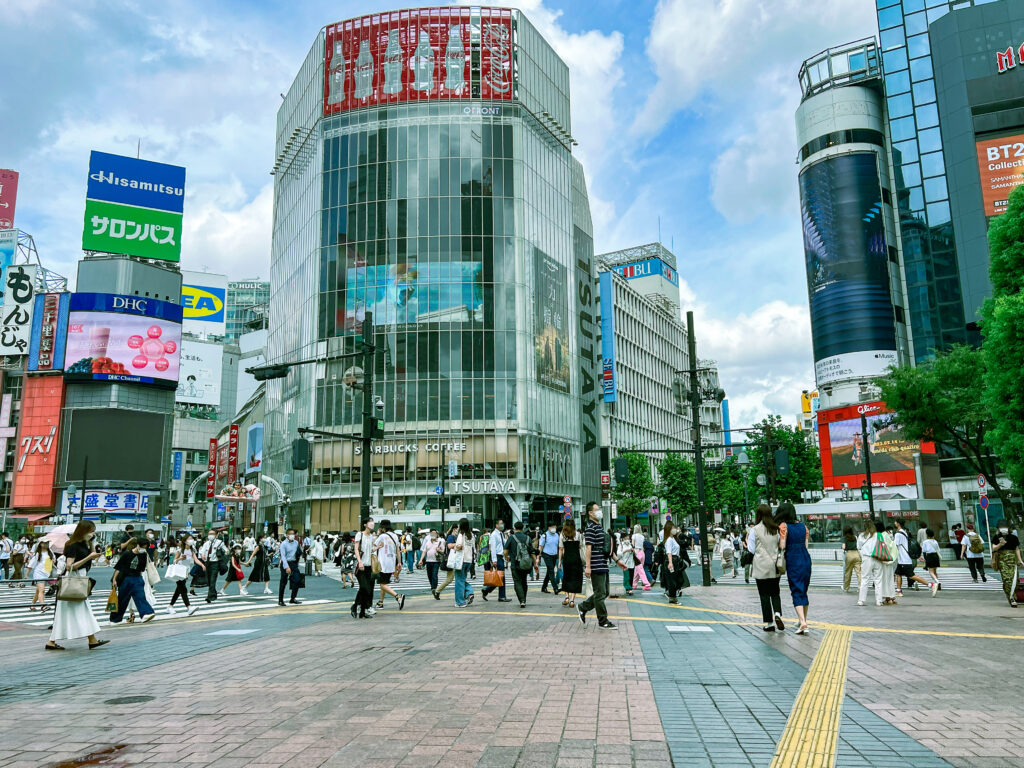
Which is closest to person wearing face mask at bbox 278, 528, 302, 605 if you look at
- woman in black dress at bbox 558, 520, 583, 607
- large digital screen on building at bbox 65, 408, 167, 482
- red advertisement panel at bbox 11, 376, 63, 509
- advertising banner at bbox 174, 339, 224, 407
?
woman in black dress at bbox 558, 520, 583, 607

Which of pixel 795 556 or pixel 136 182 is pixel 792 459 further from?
pixel 136 182

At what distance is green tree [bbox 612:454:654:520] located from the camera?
73.9 m

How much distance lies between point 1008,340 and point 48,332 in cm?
8985

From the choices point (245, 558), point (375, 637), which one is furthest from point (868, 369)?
point (375, 637)

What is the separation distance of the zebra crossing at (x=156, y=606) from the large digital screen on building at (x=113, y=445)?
61.7 m

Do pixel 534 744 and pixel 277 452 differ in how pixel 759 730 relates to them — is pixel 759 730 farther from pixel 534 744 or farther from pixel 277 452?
pixel 277 452

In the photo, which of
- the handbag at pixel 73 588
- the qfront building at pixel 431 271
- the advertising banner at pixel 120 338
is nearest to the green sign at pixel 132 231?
the advertising banner at pixel 120 338

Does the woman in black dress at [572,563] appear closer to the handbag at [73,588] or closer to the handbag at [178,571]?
the handbag at [73,588]

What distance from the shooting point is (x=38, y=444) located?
81500 millimetres

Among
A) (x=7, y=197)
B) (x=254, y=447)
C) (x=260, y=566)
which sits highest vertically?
(x=7, y=197)

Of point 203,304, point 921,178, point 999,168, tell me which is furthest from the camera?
point 203,304

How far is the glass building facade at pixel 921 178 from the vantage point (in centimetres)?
6316

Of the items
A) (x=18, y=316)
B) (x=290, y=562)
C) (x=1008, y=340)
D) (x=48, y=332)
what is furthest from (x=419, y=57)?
(x=290, y=562)

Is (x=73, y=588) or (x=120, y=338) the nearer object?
(x=73, y=588)
